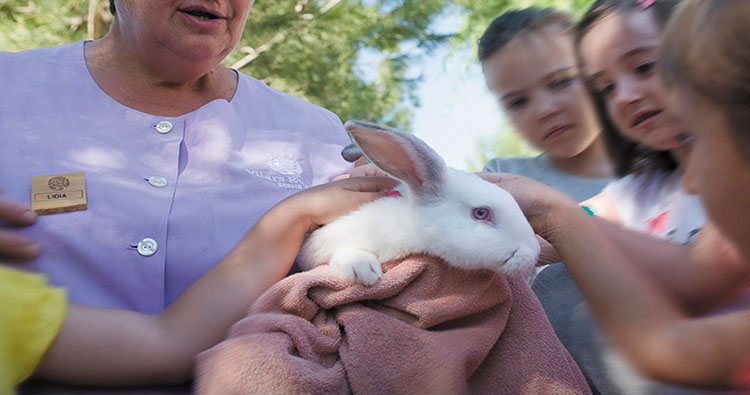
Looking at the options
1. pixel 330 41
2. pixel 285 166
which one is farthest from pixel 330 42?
pixel 285 166

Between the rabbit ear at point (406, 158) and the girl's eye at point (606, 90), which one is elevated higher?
the girl's eye at point (606, 90)

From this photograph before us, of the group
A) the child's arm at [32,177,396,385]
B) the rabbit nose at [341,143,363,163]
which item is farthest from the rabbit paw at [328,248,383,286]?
the rabbit nose at [341,143,363,163]

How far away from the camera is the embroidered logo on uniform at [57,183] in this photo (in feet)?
4.83

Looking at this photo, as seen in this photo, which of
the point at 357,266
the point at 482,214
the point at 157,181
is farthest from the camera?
the point at 157,181

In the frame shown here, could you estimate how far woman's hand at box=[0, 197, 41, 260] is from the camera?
1.35 m

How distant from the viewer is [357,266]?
120 cm

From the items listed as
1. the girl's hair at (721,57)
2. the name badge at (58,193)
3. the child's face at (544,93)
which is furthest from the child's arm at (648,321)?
the name badge at (58,193)

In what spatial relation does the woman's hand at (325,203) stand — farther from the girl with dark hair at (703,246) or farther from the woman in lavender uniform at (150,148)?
the girl with dark hair at (703,246)

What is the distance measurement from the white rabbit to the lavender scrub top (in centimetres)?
32

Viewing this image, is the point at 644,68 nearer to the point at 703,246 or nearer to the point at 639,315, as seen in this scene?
the point at 703,246

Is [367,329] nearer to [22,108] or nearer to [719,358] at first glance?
[719,358]

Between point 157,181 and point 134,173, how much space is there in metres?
0.07

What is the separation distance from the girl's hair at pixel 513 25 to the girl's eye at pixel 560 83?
0.18 meters

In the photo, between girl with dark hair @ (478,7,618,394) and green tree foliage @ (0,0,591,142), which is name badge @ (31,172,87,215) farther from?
green tree foliage @ (0,0,591,142)
